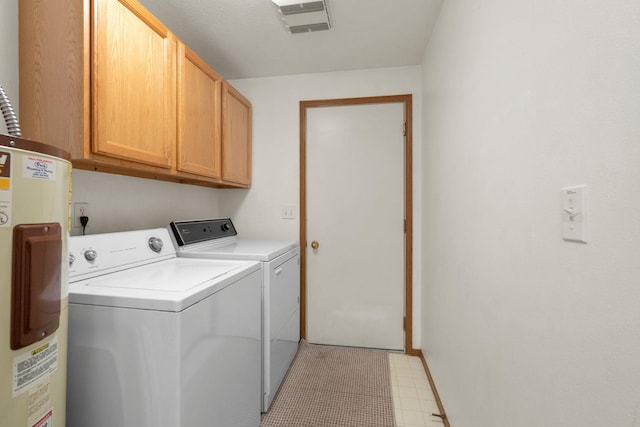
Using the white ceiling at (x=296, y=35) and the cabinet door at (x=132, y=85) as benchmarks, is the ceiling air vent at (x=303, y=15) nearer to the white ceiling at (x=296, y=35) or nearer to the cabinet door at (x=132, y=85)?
the white ceiling at (x=296, y=35)

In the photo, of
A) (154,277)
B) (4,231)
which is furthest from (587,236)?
(154,277)

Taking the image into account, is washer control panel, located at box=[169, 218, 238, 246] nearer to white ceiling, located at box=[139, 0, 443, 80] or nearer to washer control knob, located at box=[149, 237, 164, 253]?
washer control knob, located at box=[149, 237, 164, 253]

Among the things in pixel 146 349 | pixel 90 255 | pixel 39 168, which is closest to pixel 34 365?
pixel 146 349

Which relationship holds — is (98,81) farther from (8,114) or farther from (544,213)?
(544,213)

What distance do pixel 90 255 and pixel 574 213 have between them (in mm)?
1648

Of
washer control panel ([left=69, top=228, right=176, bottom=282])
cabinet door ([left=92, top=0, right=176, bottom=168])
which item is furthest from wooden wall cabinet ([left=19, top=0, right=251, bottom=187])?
washer control panel ([left=69, top=228, right=176, bottom=282])

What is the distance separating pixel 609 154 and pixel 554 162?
158 millimetres

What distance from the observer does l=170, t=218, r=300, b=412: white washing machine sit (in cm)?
168

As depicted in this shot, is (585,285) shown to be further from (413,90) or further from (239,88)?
(239,88)

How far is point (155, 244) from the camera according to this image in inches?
63.1

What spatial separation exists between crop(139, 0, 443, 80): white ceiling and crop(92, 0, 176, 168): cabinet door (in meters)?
0.43

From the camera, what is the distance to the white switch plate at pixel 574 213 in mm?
584

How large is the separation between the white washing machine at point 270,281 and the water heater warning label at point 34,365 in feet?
3.16

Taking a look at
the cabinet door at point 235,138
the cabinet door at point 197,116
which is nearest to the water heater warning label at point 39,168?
the cabinet door at point 197,116
